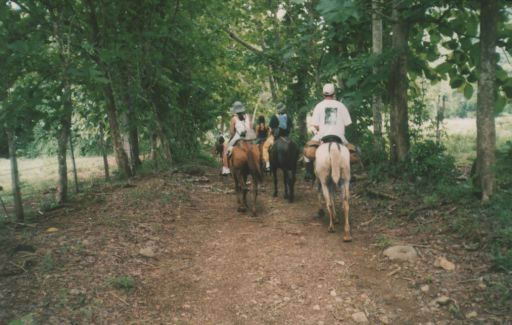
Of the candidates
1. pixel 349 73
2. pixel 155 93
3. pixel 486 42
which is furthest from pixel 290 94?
pixel 486 42

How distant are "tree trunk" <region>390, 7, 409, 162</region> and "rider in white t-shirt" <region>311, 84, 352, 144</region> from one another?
2160 mm

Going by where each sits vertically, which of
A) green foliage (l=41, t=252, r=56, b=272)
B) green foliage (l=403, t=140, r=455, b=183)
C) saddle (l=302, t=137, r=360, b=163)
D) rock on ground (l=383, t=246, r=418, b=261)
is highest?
saddle (l=302, t=137, r=360, b=163)

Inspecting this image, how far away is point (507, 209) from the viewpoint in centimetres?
662

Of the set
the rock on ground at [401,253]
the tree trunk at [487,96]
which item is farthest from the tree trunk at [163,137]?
the tree trunk at [487,96]

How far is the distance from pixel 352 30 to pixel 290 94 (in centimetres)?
676

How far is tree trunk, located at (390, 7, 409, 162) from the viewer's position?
9.45 meters

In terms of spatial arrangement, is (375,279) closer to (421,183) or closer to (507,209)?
(507,209)

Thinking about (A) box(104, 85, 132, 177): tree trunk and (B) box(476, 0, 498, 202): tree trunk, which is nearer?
(B) box(476, 0, 498, 202): tree trunk

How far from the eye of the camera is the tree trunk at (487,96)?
23.1 feet

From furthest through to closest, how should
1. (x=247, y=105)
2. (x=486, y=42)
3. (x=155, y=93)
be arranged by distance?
(x=247, y=105) → (x=155, y=93) → (x=486, y=42)

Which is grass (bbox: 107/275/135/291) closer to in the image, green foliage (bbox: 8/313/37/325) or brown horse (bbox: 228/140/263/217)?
green foliage (bbox: 8/313/37/325)

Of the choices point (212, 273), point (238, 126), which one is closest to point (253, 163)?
point (238, 126)

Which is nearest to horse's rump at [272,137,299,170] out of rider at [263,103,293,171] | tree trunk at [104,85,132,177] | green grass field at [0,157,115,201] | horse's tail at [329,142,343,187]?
rider at [263,103,293,171]

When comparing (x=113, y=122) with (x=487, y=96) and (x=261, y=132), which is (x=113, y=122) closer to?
(x=261, y=132)
